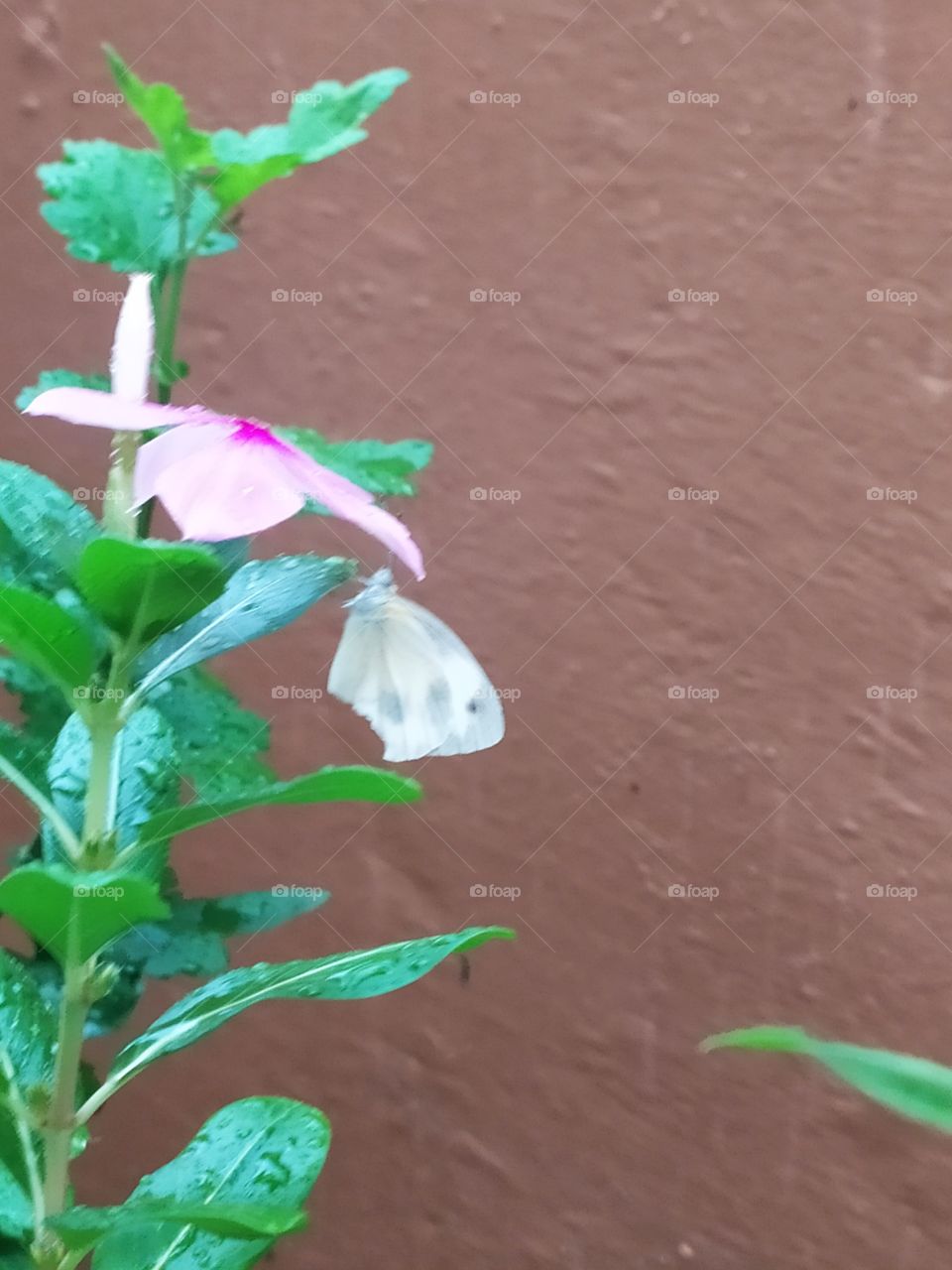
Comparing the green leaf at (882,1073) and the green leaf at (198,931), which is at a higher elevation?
the green leaf at (882,1073)

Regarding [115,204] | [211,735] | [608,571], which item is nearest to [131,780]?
[211,735]

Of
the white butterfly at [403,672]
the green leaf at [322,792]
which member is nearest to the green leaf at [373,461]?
the white butterfly at [403,672]

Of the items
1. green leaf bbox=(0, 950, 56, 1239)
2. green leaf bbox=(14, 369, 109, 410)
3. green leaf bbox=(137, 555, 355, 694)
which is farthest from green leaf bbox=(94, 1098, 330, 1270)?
green leaf bbox=(14, 369, 109, 410)

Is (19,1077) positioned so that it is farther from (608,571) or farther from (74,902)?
(608,571)

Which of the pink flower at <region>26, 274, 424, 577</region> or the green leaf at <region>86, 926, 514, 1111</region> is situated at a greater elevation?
the pink flower at <region>26, 274, 424, 577</region>

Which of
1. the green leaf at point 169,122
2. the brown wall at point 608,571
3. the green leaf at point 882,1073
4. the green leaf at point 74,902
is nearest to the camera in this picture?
the green leaf at point 882,1073

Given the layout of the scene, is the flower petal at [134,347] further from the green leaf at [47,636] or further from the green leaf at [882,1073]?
the green leaf at [882,1073]

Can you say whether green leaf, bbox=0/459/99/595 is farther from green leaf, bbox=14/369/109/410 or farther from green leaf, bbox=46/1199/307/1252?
green leaf, bbox=46/1199/307/1252
